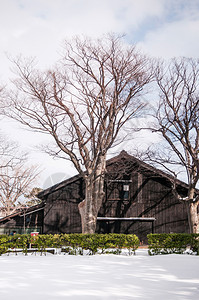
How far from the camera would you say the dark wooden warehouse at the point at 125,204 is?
2303 centimetres

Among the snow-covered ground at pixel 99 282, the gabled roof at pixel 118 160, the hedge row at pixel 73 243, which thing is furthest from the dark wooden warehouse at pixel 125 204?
the snow-covered ground at pixel 99 282

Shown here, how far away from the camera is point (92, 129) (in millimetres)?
19844

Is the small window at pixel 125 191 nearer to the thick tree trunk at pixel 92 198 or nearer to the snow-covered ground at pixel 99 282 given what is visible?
the thick tree trunk at pixel 92 198

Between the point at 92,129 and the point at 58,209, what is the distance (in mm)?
7078

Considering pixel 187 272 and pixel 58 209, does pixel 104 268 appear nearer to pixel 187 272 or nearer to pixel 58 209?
pixel 187 272

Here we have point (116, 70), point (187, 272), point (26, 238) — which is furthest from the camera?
point (116, 70)

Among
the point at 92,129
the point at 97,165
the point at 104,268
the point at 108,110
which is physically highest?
the point at 108,110

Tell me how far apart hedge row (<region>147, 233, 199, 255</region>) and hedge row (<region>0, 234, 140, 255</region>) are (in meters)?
1.03

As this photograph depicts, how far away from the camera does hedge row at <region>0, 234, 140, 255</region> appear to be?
16328 millimetres

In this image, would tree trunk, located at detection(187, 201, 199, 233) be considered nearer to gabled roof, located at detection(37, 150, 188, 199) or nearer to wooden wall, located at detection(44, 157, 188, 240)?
gabled roof, located at detection(37, 150, 188, 199)

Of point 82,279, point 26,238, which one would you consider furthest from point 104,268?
point 26,238

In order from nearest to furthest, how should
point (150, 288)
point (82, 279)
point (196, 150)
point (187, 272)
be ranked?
1. point (150, 288)
2. point (82, 279)
3. point (187, 272)
4. point (196, 150)

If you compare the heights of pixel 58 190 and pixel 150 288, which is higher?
pixel 58 190

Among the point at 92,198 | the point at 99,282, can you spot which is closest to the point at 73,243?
the point at 92,198
